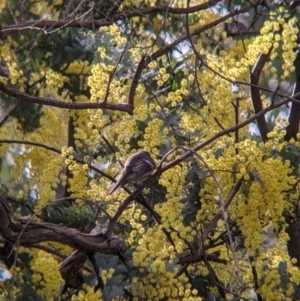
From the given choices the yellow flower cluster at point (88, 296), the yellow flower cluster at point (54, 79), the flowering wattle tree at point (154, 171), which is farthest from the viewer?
the yellow flower cluster at point (54, 79)

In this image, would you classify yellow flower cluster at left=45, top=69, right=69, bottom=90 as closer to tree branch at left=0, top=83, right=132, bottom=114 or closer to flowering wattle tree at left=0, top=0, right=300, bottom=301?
flowering wattle tree at left=0, top=0, right=300, bottom=301

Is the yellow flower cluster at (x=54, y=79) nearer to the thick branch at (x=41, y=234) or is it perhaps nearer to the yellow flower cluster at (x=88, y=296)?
the thick branch at (x=41, y=234)

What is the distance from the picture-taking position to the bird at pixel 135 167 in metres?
4.26

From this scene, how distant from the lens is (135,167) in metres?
4.25

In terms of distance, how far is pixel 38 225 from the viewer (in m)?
3.89

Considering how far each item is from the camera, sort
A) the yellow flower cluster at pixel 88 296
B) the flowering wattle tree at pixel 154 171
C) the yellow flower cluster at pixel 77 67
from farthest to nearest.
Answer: the yellow flower cluster at pixel 77 67, the flowering wattle tree at pixel 154 171, the yellow flower cluster at pixel 88 296

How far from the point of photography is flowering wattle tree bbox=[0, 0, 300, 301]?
158 inches

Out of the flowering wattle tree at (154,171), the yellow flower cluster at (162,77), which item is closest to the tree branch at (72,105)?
the flowering wattle tree at (154,171)

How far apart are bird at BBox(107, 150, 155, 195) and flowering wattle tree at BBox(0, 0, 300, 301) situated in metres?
0.05

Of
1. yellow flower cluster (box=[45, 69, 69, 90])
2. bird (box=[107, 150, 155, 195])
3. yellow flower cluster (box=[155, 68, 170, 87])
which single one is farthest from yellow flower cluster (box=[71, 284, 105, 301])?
yellow flower cluster (box=[45, 69, 69, 90])

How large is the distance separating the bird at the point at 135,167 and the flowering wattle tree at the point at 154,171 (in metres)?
0.05

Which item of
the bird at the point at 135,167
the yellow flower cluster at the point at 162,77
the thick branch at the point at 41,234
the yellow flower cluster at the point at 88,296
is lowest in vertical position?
the yellow flower cluster at the point at 88,296

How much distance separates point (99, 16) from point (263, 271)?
205 cm

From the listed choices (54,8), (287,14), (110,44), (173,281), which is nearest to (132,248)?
(173,281)
